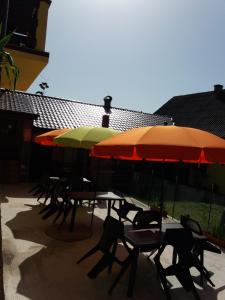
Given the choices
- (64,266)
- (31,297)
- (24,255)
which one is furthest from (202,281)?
(24,255)

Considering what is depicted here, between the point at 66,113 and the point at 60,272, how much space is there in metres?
14.4

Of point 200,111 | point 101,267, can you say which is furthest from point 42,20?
point 200,111

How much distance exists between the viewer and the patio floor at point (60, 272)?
4652 millimetres

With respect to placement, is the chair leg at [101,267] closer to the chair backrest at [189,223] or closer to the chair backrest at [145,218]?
the chair backrest at [145,218]

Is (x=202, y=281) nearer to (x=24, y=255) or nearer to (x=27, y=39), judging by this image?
(x=24, y=255)

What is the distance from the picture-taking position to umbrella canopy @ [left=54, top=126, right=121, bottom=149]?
7.49 metres

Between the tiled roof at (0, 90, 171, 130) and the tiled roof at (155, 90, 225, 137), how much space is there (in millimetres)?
3242

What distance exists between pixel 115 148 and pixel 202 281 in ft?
8.81

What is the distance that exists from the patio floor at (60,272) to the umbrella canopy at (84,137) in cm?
214

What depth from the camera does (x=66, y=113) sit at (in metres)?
19.0

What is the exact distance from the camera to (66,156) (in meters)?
17.0

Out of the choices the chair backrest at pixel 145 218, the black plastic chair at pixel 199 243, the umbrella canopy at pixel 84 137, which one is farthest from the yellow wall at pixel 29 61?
the black plastic chair at pixel 199 243

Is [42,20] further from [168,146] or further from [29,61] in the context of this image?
[168,146]

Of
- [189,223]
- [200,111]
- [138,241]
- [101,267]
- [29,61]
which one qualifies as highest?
[200,111]
